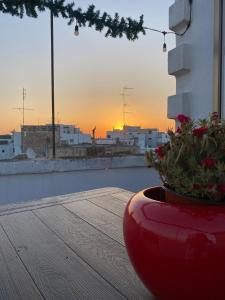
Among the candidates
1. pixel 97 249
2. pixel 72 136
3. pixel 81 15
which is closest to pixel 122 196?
pixel 97 249

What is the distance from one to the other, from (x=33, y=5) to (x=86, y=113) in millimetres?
2211

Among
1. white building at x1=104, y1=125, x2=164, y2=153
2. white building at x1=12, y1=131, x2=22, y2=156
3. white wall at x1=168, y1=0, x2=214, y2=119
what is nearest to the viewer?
white wall at x1=168, y1=0, x2=214, y2=119

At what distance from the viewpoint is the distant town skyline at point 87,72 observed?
3.39m

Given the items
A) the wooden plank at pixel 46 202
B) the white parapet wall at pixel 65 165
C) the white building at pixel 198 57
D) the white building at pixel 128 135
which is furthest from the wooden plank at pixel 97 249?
the white building at pixel 128 135

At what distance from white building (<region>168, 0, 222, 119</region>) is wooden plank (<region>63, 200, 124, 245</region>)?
1231mm

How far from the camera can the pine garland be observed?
9.55 ft

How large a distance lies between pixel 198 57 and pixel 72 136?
2.10m

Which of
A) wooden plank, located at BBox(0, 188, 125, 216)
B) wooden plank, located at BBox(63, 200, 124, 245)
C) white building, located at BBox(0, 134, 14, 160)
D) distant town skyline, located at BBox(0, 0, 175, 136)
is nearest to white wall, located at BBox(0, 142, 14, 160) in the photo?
white building, located at BBox(0, 134, 14, 160)

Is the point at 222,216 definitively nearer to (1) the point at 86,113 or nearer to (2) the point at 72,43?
(2) the point at 72,43

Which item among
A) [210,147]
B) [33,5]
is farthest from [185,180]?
[33,5]

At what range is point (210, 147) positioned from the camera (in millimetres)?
709

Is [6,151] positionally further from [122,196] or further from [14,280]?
[14,280]

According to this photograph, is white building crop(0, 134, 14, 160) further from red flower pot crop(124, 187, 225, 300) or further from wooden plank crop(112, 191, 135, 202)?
red flower pot crop(124, 187, 225, 300)

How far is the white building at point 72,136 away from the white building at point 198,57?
144 centimetres
